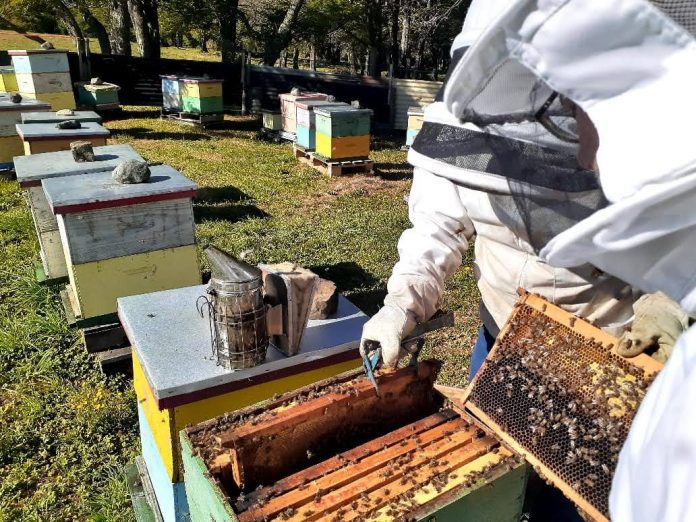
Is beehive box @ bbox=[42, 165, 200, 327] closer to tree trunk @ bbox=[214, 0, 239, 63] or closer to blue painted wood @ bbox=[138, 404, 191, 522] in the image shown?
blue painted wood @ bbox=[138, 404, 191, 522]

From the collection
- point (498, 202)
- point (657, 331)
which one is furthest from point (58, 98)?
point (657, 331)

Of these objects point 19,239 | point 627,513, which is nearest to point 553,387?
point 627,513

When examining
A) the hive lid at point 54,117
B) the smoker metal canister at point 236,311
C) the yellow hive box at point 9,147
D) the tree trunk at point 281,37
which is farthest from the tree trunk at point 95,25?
the smoker metal canister at point 236,311

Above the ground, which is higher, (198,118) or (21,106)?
(21,106)

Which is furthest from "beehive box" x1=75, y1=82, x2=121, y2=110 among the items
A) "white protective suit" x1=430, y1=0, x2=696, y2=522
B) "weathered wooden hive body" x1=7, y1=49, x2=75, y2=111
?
"white protective suit" x1=430, y1=0, x2=696, y2=522

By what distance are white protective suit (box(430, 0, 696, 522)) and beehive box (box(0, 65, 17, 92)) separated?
421 inches

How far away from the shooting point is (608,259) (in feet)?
2.50

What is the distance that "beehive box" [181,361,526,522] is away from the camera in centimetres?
122

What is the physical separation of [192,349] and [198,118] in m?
11.4

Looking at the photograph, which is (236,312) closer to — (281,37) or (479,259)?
(479,259)

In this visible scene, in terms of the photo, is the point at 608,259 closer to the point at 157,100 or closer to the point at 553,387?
the point at 553,387

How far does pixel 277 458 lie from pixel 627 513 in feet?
2.95

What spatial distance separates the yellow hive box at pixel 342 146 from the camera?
334 inches

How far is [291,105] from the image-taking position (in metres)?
10.2
